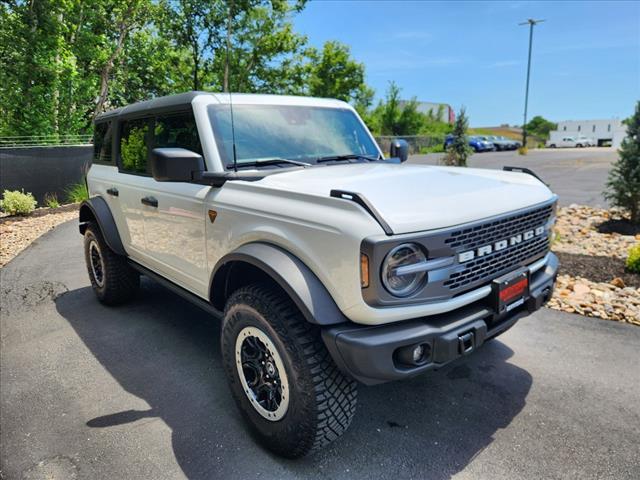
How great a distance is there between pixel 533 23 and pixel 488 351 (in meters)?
42.7

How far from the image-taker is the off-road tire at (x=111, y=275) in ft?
15.0

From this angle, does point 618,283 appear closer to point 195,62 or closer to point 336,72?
point 195,62

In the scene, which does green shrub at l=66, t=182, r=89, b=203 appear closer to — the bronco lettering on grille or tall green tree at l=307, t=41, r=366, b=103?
the bronco lettering on grille

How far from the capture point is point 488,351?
373 centimetres

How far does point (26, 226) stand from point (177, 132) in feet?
25.3

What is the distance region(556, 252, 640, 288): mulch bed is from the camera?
5.29m

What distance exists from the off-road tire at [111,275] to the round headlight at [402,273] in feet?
11.0

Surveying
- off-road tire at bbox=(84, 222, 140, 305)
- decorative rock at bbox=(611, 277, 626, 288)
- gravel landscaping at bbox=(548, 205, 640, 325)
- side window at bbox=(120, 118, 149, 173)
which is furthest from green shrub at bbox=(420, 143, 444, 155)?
side window at bbox=(120, 118, 149, 173)

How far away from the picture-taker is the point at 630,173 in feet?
26.5

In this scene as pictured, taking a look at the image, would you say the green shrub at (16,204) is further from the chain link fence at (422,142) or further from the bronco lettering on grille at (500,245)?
the chain link fence at (422,142)

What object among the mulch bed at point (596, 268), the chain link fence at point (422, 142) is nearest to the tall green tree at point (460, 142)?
the mulch bed at point (596, 268)

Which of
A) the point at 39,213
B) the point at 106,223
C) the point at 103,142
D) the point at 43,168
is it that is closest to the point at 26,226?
the point at 39,213

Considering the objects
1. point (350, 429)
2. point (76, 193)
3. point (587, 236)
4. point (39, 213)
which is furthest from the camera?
point (76, 193)

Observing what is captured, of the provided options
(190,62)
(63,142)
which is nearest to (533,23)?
(190,62)
